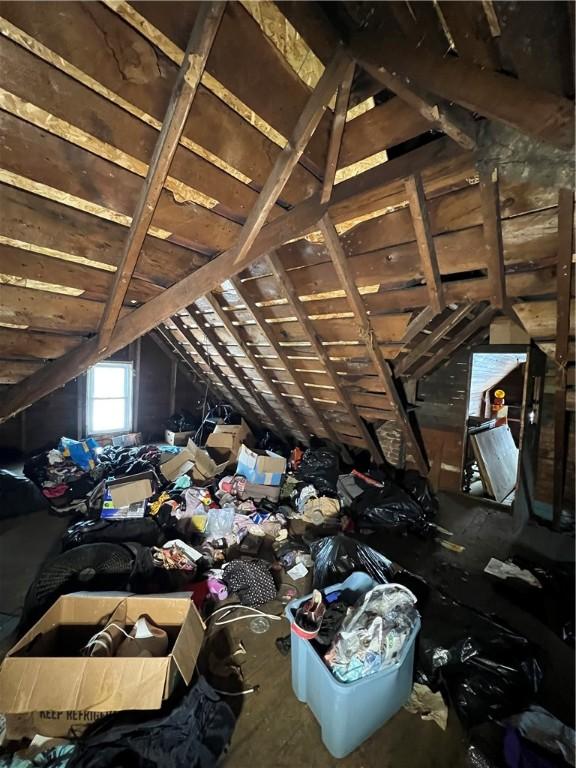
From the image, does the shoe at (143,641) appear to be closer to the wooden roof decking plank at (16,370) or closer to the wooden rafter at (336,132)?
the wooden roof decking plank at (16,370)

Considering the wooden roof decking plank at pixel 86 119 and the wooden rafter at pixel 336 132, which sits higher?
the wooden rafter at pixel 336 132

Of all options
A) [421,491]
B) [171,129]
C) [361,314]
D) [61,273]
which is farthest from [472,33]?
[421,491]

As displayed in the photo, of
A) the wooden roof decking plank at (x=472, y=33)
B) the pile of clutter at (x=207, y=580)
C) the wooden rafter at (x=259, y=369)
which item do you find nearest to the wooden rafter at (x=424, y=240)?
the wooden roof decking plank at (x=472, y=33)

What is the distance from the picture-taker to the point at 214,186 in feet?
4.33

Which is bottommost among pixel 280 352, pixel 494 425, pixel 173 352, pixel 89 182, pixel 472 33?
pixel 494 425

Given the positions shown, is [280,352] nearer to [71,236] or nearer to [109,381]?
[71,236]

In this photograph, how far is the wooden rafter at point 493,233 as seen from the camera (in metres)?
1.39

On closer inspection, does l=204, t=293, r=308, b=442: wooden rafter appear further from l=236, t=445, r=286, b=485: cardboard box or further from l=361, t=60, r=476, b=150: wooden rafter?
l=361, t=60, r=476, b=150: wooden rafter

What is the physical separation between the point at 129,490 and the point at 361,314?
2822 millimetres

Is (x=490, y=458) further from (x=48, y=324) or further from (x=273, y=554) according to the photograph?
(x=48, y=324)

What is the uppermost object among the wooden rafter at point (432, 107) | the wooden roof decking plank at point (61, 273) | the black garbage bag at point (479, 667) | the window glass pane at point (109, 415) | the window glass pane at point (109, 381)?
the wooden rafter at point (432, 107)

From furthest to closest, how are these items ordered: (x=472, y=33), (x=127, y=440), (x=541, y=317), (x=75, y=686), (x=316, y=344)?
(x=127, y=440) → (x=316, y=344) → (x=541, y=317) → (x=75, y=686) → (x=472, y=33)

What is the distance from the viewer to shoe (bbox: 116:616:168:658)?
150 centimetres

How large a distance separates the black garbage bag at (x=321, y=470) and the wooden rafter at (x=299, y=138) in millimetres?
3060
